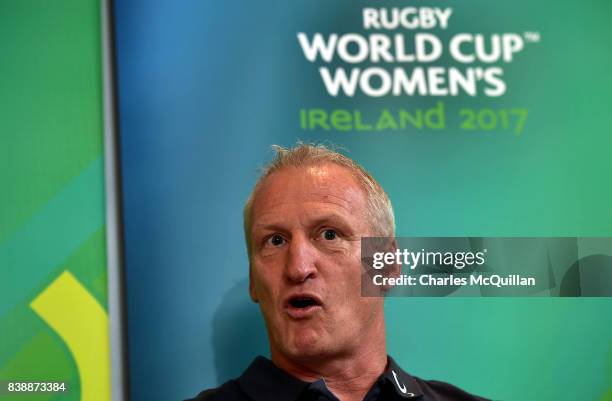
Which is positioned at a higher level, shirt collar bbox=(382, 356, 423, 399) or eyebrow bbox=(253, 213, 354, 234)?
eyebrow bbox=(253, 213, 354, 234)

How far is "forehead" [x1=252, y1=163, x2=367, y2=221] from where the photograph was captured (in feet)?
6.32

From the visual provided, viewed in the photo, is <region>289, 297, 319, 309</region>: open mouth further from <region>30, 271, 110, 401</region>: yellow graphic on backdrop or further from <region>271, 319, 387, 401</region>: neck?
<region>30, 271, 110, 401</region>: yellow graphic on backdrop

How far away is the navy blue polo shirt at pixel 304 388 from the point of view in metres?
1.87

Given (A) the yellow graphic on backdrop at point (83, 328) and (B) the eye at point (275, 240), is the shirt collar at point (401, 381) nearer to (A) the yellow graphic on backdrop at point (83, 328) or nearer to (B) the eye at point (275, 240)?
(B) the eye at point (275, 240)

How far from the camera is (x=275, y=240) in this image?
6.38ft

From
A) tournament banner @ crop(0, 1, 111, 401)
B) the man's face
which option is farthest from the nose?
tournament banner @ crop(0, 1, 111, 401)

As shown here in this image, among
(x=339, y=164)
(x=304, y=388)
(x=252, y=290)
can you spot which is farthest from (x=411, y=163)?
(x=304, y=388)

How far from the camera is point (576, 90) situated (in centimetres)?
214

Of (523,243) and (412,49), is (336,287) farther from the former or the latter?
(412,49)

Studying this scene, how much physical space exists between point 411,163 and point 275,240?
1.49 ft

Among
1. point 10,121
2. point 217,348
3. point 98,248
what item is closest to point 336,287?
point 217,348

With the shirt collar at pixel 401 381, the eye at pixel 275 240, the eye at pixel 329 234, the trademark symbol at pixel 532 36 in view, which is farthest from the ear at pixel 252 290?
the trademark symbol at pixel 532 36

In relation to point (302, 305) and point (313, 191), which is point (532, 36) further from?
point (302, 305)

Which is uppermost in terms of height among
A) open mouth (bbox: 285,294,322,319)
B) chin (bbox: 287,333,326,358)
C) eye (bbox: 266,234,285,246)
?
eye (bbox: 266,234,285,246)
